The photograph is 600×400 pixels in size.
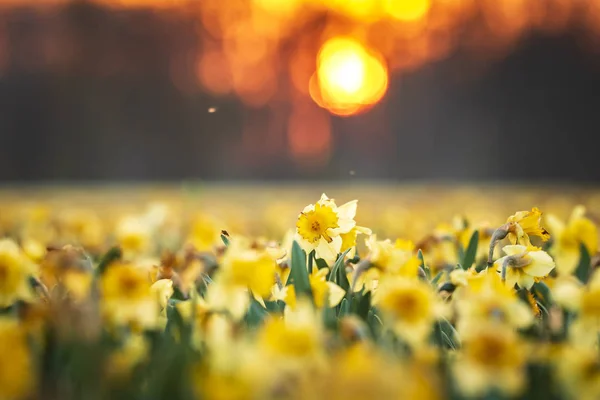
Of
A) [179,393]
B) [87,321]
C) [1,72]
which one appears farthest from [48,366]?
[1,72]

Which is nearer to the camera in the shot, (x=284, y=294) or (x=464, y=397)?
(x=464, y=397)

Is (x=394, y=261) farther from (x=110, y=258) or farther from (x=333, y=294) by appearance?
(x=110, y=258)

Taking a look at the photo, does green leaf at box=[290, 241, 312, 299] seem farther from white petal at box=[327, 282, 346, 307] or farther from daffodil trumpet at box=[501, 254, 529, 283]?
daffodil trumpet at box=[501, 254, 529, 283]

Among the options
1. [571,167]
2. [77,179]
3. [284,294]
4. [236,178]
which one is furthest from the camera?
[236,178]

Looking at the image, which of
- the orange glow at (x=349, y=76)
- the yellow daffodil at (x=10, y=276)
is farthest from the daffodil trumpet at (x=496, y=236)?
the orange glow at (x=349, y=76)

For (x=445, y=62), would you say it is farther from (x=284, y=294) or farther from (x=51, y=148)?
(x=284, y=294)

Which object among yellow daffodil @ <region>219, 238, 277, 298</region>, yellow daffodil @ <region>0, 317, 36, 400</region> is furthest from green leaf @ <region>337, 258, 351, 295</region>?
yellow daffodil @ <region>0, 317, 36, 400</region>
